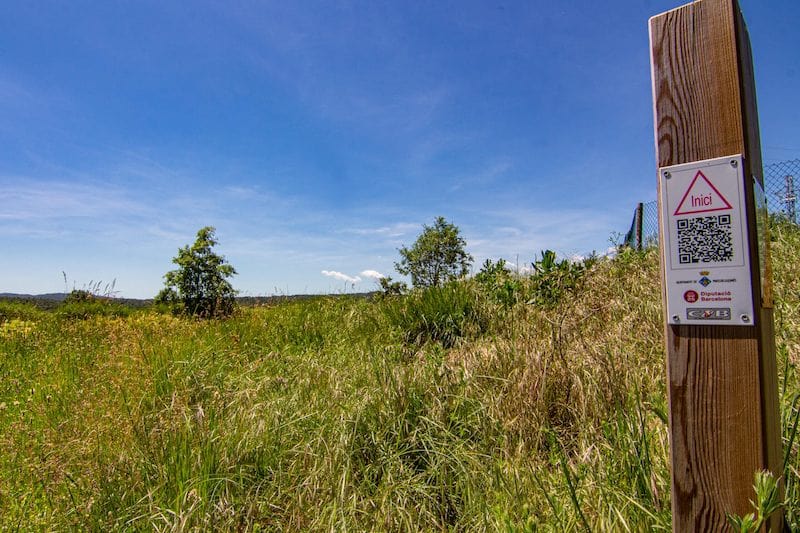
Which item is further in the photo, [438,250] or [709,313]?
[438,250]

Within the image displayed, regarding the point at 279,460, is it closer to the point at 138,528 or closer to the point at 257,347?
the point at 138,528

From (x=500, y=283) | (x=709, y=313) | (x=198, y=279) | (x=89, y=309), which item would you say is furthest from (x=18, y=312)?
(x=709, y=313)

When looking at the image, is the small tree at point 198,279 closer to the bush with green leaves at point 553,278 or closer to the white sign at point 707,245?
the bush with green leaves at point 553,278

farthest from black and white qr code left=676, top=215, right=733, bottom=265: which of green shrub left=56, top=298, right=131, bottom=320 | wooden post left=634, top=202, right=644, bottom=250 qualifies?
green shrub left=56, top=298, right=131, bottom=320

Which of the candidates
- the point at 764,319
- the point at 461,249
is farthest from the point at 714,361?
the point at 461,249

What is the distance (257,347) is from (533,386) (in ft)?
13.0

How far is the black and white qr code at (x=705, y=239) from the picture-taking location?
118 cm

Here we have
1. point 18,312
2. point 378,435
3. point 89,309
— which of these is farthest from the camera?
point 89,309

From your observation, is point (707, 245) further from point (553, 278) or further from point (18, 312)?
point (18, 312)

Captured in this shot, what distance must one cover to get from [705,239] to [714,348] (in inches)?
12.7

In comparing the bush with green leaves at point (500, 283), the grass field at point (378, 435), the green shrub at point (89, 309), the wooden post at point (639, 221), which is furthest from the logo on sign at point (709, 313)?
the green shrub at point (89, 309)

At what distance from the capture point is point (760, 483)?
1018 millimetres

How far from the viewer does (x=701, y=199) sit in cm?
122

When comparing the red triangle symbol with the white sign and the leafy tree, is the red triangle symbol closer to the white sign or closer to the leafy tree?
the white sign
